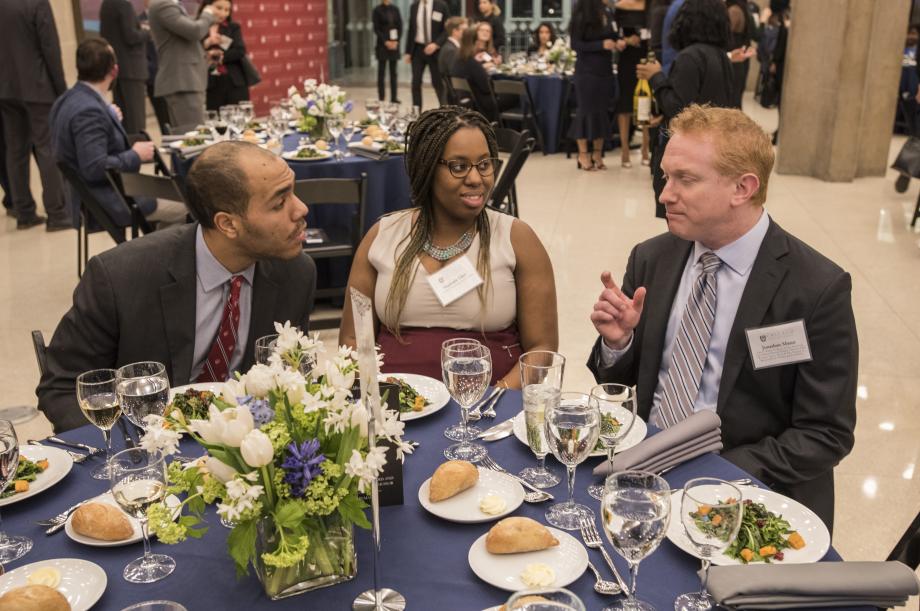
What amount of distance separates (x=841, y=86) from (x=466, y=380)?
25.0ft

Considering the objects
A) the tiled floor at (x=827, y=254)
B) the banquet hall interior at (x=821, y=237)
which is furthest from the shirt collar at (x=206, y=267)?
the tiled floor at (x=827, y=254)

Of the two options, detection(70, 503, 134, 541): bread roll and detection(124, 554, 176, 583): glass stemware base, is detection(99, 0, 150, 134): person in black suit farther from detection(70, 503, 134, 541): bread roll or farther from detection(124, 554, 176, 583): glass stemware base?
detection(124, 554, 176, 583): glass stemware base

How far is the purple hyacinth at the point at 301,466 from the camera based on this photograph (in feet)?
4.45

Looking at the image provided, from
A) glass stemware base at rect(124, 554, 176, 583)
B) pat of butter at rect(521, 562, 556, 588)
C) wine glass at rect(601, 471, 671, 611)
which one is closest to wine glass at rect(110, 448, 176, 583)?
glass stemware base at rect(124, 554, 176, 583)

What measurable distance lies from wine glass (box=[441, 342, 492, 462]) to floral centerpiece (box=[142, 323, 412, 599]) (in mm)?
425

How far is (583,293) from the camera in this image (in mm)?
5543

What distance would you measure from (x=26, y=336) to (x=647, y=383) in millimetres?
3886

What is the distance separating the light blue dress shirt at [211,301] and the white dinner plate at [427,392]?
0.61 metres

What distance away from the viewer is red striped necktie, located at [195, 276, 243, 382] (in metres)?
2.60

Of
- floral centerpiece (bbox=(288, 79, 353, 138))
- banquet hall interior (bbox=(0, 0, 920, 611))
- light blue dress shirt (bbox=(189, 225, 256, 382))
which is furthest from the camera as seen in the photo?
floral centerpiece (bbox=(288, 79, 353, 138))

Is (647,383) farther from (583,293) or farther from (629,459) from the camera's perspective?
(583,293)

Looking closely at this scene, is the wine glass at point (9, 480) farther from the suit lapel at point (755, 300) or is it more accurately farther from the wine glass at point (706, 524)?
the suit lapel at point (755, 300)

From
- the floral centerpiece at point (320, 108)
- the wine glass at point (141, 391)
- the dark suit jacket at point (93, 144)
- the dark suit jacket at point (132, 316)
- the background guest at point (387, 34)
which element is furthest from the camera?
the background guest at point (387, 34)

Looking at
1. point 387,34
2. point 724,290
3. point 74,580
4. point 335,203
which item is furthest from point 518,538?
point 387,34
